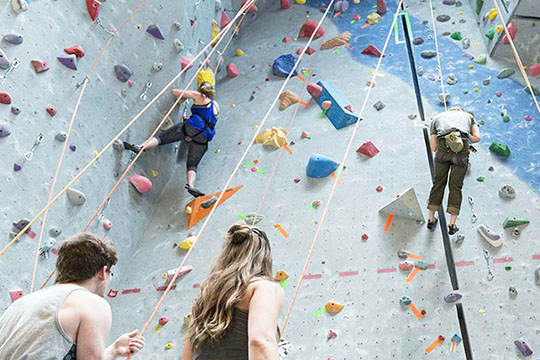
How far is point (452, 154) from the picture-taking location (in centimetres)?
331

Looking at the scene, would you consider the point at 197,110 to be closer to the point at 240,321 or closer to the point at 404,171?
the point at 404,171

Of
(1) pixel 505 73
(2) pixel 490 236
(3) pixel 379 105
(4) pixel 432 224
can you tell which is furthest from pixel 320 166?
(1) pixel 505 73

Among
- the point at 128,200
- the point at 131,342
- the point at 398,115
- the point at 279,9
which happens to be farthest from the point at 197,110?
the point at 131,342

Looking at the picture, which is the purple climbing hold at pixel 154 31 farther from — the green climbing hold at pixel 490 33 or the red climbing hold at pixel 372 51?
the green climbing hold at pixel 490 33

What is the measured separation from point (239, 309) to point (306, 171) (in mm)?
2123

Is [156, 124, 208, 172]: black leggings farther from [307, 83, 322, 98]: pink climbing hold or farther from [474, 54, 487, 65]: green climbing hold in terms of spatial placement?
[474, 54, 487, 65]: green climbing hold

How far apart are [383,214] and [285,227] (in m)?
0.55

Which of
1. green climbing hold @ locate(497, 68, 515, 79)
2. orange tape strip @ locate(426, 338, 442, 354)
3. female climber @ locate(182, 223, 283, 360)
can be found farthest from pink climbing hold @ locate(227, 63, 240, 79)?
female climber @ locate(182, 223, 283, 360)

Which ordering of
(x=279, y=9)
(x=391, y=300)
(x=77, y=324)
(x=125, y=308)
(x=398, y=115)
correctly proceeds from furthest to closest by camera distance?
1. (x=279, y=9)
2. (x=398, y=115)
3. (x=125, y=308)
4. (x=391, y=300)
5. (x=77, y=324)

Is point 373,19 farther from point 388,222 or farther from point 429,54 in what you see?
point 388,222

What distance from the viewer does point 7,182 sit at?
2.98m

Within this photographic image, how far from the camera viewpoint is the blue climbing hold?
4.54 metres

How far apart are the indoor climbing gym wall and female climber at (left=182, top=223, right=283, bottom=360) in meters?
1.27

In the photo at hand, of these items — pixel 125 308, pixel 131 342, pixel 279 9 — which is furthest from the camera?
pixel 279 9
